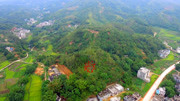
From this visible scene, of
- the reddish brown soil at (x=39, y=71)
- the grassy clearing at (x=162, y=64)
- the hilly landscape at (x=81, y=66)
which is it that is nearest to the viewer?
the hilly landscape at (x=81, y=66)

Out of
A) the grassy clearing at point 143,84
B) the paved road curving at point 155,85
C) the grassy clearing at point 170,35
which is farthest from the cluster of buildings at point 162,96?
the grassy clearing at point 170,35

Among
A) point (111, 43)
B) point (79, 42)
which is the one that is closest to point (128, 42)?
point (111, 43)

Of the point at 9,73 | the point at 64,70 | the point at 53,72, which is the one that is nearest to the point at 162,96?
the point at 64,70

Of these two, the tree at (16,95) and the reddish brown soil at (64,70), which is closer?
the tree at (16,95)

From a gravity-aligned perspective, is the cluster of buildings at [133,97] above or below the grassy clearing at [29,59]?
below

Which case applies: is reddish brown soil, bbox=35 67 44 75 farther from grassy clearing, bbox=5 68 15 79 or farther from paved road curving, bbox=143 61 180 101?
paved road curving, bbox=143 61 180 101

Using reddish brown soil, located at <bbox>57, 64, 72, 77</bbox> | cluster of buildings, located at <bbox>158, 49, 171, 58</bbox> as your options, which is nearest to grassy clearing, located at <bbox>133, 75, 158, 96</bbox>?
cluster of buildings, located at <bbox>158, 49, 171, 58</bbox>

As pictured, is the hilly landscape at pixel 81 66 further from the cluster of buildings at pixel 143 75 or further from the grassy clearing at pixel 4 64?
the cluster of buildings at pixel 143 75

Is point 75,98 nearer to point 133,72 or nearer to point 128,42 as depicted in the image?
point 133,72

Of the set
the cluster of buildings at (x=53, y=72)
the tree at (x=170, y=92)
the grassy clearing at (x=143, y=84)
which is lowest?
the grassy clearing at (x=143, y=84)
